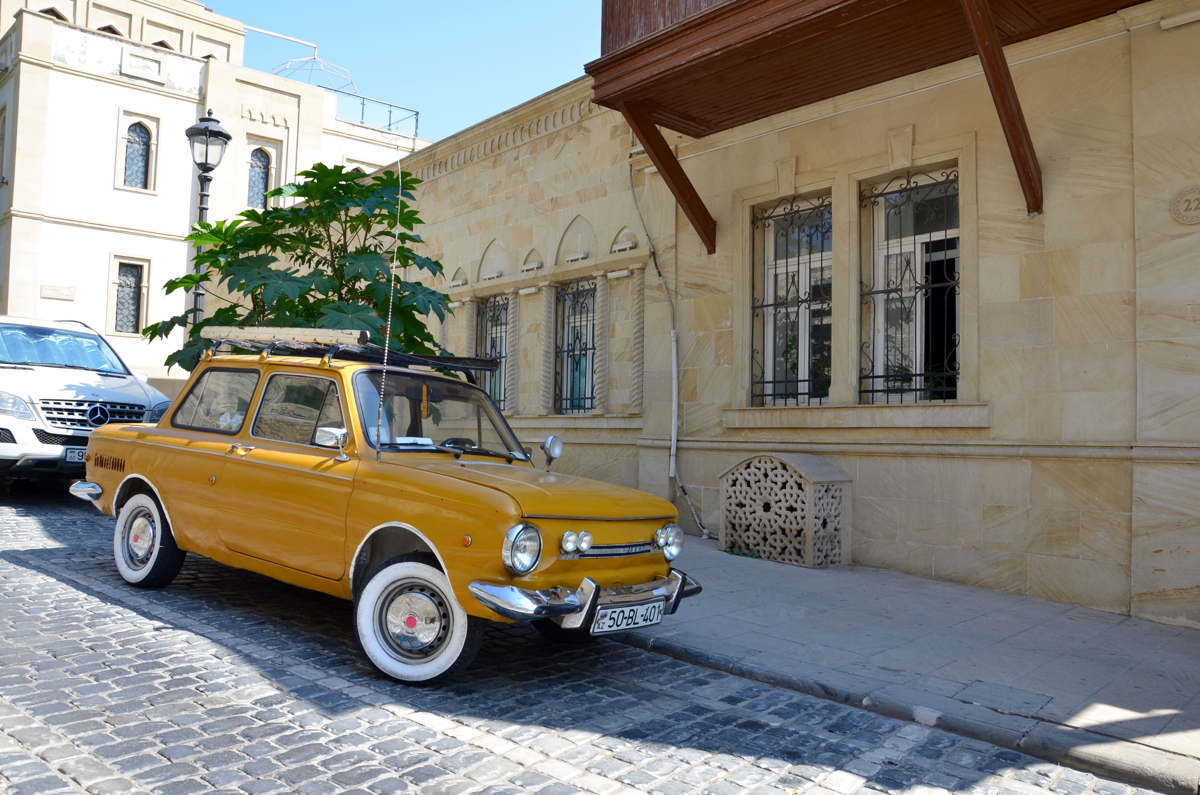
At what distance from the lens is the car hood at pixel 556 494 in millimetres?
4492

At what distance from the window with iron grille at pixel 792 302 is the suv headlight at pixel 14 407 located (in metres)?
8.11

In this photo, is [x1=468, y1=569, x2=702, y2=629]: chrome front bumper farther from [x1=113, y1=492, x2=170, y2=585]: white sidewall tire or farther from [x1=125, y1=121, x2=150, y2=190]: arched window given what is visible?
[x1=125, y1=121, x2=150, y2=190]: arched window

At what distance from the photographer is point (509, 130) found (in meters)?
14.0

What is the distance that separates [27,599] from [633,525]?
4.33 m

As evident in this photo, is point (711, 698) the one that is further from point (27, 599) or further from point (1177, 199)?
point (1177, 199)

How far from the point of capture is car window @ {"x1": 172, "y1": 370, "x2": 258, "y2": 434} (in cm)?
→ 605

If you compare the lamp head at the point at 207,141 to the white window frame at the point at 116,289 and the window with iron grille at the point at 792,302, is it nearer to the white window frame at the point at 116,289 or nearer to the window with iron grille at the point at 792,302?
the window with iron grille at the point at 792,302

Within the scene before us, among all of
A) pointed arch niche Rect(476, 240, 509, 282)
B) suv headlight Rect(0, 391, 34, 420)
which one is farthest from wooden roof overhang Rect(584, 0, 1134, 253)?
suv headlight Rect(0, 391, 34, 420)

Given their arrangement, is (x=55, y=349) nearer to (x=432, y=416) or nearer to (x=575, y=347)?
(x=575, y=347)

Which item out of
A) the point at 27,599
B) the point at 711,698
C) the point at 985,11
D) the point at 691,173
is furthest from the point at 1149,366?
the point at 27,599

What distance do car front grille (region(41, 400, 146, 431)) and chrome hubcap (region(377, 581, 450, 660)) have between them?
6893 mm

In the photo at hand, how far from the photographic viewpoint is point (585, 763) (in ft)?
12.3

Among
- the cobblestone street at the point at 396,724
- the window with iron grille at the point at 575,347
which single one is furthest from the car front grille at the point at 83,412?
the window with iron grille at the point at 575,347

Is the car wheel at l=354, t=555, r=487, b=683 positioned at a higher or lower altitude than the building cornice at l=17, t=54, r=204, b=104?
lower
